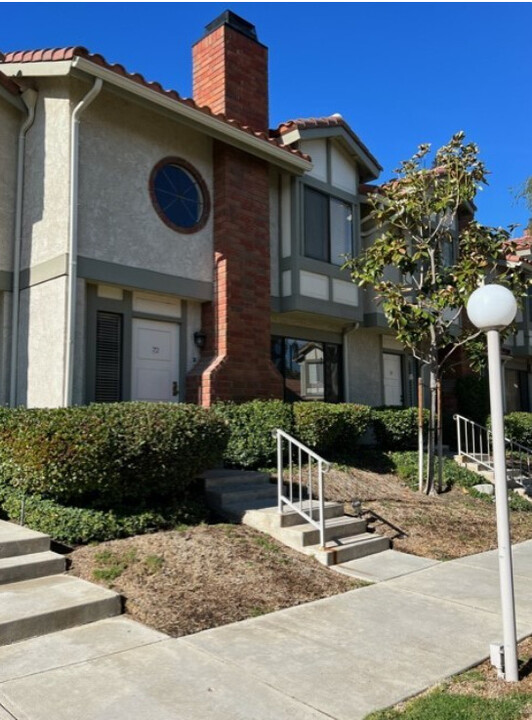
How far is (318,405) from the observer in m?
9.83

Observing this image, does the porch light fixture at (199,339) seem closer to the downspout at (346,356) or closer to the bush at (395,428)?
the bush at (395,428)

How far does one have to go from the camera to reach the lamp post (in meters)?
3.79

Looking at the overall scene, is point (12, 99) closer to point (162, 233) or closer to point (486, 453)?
point (162, 233)

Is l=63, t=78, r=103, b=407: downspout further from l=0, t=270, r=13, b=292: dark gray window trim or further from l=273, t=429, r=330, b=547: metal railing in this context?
l=273, t=429, r=330, b=547: metal railing

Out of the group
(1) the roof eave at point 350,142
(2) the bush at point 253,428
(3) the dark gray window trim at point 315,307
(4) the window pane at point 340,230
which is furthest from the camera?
(4) the window pane at point 340,230

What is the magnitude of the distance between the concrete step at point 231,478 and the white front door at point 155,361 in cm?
170

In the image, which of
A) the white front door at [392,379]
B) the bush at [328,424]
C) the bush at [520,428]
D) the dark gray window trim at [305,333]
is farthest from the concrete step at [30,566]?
the bush at [520,428]

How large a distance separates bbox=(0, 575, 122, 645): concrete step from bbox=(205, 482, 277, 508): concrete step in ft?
8.49

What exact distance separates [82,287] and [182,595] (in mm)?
4885

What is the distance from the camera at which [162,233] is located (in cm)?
949

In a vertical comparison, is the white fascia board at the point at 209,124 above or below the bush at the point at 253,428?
above

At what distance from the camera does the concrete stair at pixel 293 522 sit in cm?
652

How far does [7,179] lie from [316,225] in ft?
18.6

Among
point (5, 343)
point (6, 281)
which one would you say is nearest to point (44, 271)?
point (6, 281)
